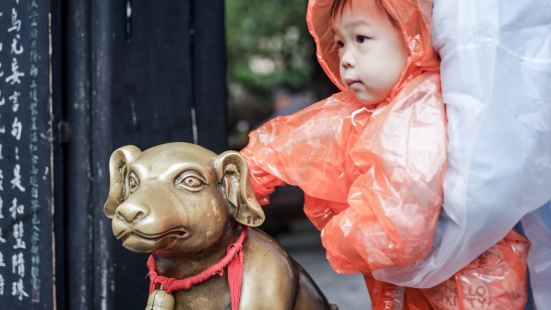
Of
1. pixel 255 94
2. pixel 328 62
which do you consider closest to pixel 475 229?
pixel 328 62

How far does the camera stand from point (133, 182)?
165cm

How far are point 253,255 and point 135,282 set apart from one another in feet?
2.75

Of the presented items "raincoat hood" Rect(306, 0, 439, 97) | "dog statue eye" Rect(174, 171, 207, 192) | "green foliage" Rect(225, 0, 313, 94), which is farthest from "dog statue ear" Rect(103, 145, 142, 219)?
"green foliage" Rect(225, 0, 313, 94)

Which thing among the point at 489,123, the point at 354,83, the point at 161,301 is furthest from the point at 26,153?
the point at 489,123

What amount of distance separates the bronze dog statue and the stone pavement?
2.51m

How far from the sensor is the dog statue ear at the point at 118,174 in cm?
171

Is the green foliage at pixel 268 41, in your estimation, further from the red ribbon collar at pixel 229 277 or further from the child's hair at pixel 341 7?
the red ribbon collar at pixel 229 277

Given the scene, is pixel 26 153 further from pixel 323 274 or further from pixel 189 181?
pixel 323 274

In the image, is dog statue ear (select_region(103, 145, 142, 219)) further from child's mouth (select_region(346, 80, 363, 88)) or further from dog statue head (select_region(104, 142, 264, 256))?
A: child's mouth (select_region(346, 80, 363, 88))

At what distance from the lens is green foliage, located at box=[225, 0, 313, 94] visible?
839 cm

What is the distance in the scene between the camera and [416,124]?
167 cm

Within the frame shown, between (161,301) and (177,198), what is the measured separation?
267 mm

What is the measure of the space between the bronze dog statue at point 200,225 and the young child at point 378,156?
0.16m

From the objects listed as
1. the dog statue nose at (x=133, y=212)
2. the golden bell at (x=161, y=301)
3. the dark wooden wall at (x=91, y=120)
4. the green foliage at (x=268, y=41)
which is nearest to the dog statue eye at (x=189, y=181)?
the dog statue nose at (x=133, y=212)
